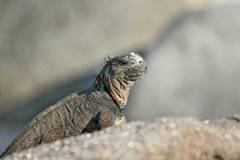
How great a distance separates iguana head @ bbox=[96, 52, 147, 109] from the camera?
7.62m

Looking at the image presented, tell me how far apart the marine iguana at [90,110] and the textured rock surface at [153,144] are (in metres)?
1.34

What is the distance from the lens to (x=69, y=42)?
1430 centimetres

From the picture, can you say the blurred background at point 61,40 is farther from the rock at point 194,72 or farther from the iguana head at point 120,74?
the iguana head at point 120,74

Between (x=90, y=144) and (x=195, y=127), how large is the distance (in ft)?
2.05

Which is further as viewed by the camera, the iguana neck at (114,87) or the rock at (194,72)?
the rock at (194,72)

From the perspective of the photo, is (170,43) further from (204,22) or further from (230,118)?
(230,118)

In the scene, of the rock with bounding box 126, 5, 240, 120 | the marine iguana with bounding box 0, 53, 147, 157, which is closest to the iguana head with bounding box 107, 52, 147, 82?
the marine iguana with bounding box 0, 53, 147, 157

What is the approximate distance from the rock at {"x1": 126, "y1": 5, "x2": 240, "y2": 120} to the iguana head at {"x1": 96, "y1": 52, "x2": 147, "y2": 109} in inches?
117

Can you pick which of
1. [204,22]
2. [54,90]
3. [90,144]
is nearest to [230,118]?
[90,144]

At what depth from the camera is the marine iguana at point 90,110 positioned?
7.00 metres

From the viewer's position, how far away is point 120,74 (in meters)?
7.71

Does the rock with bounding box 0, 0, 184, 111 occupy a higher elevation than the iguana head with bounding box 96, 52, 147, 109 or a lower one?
higher

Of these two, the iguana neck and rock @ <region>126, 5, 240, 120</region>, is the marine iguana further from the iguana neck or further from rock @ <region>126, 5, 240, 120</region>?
rock @ <region>126, 5, 240, 120</region>

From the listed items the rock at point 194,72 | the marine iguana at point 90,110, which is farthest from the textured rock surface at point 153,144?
the rock at point 194,72
